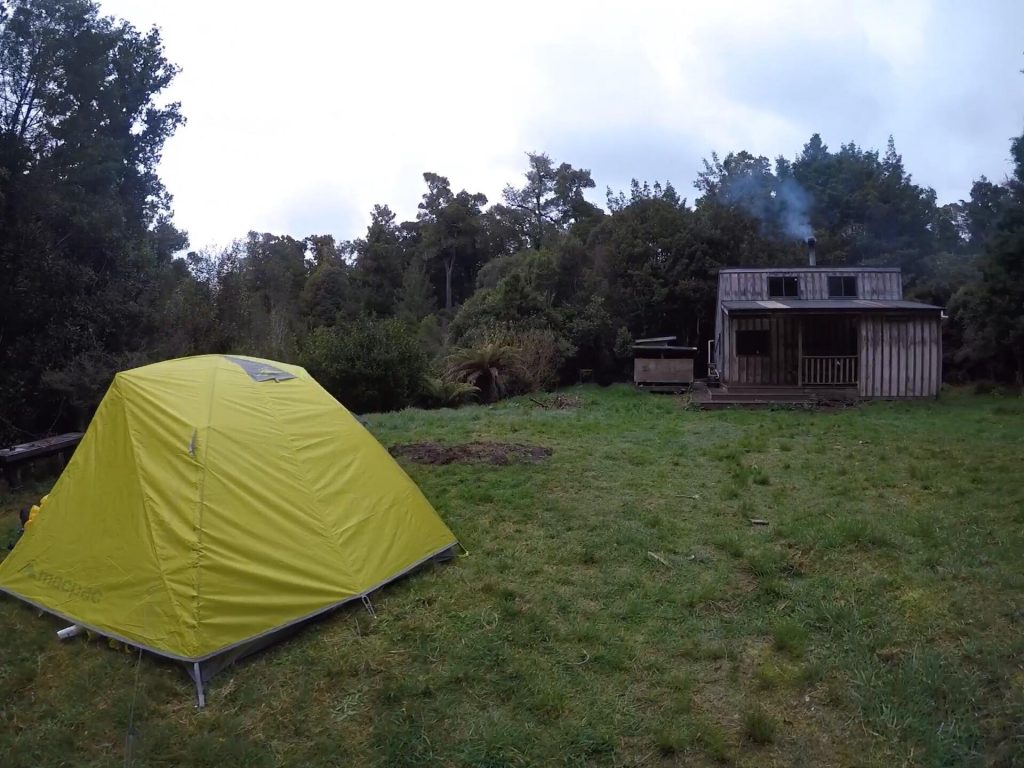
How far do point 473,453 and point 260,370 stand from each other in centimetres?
394

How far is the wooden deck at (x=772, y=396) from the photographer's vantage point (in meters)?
Answer: 14.2

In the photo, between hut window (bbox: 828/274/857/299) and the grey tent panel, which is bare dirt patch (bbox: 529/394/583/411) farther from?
the grey tent panel

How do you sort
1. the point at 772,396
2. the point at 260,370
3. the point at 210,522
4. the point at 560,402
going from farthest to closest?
the point at 560,402, the point at 772,396, the point at 260,370, the point at 210,522

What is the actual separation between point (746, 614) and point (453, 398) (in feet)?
42.5

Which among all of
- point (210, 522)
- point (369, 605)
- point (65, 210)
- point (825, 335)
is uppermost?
point (65, 210)

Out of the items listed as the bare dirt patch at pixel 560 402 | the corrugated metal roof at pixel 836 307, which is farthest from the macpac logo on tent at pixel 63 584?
the corrugated metal roof at pixel 836 307

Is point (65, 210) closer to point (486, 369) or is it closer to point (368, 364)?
point (368, 364)

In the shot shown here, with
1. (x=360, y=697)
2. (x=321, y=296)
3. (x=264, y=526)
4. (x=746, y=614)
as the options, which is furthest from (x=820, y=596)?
(x=321, y=296)

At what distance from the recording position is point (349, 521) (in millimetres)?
4582

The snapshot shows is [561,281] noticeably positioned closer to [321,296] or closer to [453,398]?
[453,398]

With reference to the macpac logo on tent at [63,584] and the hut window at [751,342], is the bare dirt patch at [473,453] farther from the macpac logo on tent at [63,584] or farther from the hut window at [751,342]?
the hut window at [751,342]

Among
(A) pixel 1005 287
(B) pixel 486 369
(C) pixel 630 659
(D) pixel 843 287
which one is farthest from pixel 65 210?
(A) pixel 1005 287

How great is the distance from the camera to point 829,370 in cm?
1541

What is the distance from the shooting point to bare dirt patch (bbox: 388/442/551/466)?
8.32m
